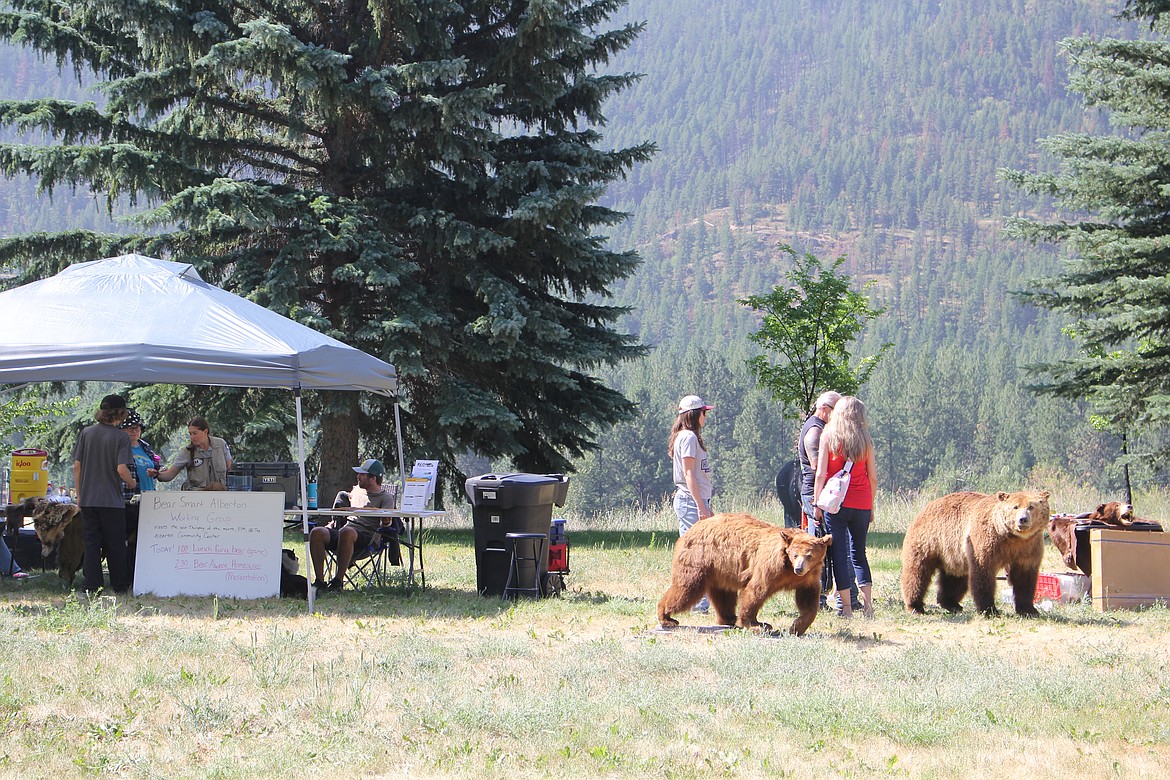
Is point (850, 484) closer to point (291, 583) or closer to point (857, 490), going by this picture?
point (857, 490)

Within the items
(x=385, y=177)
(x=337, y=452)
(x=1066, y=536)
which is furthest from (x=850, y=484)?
(x=385, y=177)

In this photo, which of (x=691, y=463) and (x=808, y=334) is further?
(x=808, y=334)

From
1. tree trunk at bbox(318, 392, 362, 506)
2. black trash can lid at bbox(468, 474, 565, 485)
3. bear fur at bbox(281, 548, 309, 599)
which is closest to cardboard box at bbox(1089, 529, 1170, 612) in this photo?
black trash can lid at bbox(468, 474, 565, 485)

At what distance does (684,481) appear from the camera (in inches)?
366

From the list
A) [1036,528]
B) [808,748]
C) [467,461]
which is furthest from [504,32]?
[467,461]

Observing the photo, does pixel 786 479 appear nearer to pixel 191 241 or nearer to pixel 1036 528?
pixel 1036 528

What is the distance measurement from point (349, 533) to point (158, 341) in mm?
2497

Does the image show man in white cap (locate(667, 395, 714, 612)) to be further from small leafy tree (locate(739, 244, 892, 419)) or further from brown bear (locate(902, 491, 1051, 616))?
small leafy tree (locate(739, 244, 892, 419))

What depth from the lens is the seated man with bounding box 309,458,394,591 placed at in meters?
10.5

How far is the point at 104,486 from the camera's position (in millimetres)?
9633

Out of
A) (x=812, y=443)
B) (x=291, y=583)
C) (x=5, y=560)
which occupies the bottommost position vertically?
(x=291, y=583)

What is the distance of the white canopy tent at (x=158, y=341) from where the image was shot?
30.4 ft

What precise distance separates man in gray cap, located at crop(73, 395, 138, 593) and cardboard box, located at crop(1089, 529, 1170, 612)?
27.7 ft

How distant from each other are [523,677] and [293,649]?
64.4 inches
